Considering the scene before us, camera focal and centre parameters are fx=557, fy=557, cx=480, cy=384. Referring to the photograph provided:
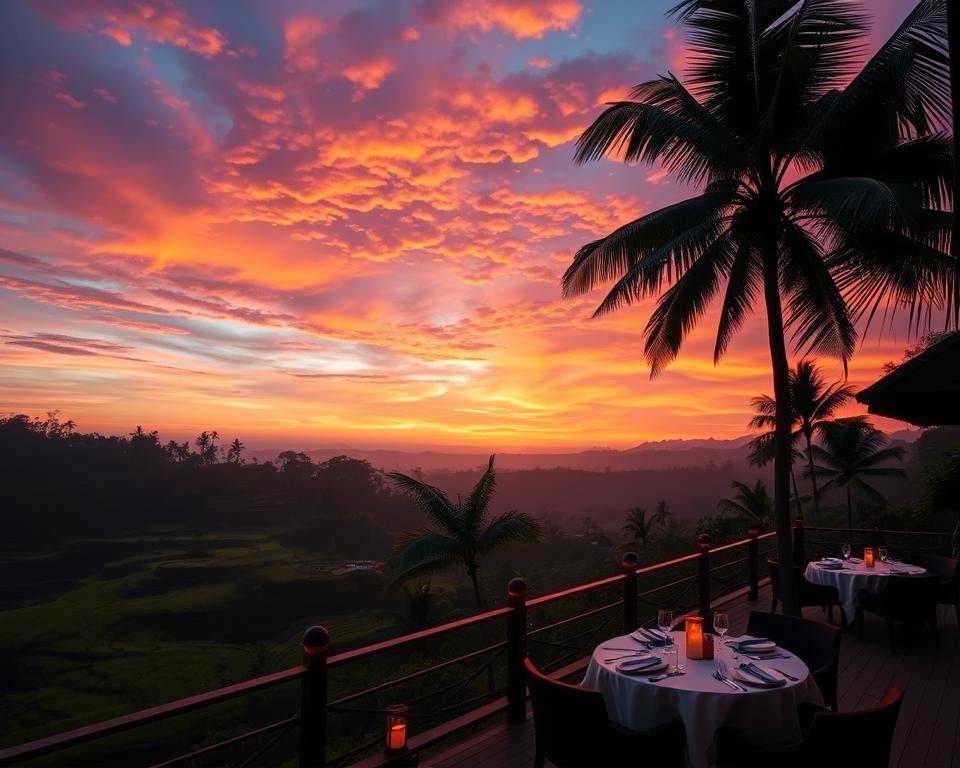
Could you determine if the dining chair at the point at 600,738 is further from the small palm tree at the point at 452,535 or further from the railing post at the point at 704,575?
the small palm tree at the point at 452,535

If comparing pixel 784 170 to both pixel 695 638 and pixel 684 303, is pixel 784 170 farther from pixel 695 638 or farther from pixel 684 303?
pixel 695 638

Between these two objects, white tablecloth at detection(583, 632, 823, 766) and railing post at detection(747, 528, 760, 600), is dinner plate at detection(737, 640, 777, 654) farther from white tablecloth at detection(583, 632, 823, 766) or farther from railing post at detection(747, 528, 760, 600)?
railing post at detection(747, 528, 760, 600)

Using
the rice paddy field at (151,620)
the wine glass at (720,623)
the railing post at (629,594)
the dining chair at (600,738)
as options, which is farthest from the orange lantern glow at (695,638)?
the rice paddy field at (151,620)

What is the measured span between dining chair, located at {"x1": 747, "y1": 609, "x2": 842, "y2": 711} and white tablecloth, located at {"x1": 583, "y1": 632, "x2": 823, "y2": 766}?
0.54m

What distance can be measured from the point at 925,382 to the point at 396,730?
4144 mm

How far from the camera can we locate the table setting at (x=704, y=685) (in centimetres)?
290

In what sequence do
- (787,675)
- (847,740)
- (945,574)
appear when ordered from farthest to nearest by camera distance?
(945,574) < (787,675) < (847,740)

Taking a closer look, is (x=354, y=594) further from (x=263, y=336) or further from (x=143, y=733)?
(x=263, y=336)

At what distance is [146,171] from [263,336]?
10255 millimetres

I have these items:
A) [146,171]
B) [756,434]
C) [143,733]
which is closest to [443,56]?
[146,171]

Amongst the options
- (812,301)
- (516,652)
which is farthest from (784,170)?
(516,652)

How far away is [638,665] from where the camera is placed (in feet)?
10.8

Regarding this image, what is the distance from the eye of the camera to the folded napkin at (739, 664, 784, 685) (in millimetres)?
2995

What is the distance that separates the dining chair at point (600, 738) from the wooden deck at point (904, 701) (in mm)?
1026
